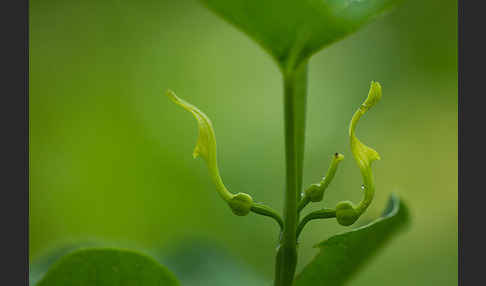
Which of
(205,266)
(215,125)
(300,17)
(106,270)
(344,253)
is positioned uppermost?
(300,17)

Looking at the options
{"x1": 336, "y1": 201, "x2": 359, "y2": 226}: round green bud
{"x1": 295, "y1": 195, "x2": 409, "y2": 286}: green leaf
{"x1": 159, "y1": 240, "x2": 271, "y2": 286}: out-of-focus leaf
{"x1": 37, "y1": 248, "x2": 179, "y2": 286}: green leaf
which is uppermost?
{"x1": 336, "y1": 201, "x2": 359, "y2": 226}: round green bud

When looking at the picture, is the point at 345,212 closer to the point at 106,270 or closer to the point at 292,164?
the point at 292,164

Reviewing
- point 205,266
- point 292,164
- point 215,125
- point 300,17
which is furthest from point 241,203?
point 215,125

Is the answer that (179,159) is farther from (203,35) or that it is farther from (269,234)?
(203,35)

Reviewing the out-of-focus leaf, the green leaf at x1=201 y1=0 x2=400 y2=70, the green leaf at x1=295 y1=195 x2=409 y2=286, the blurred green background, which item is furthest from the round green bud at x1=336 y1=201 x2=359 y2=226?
the blurred green background

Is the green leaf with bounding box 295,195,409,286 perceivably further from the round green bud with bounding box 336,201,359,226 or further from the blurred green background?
the blurred green background

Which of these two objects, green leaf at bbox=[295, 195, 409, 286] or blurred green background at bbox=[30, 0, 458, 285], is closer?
green leaf at bbox=[295, 195, 409, 286]
